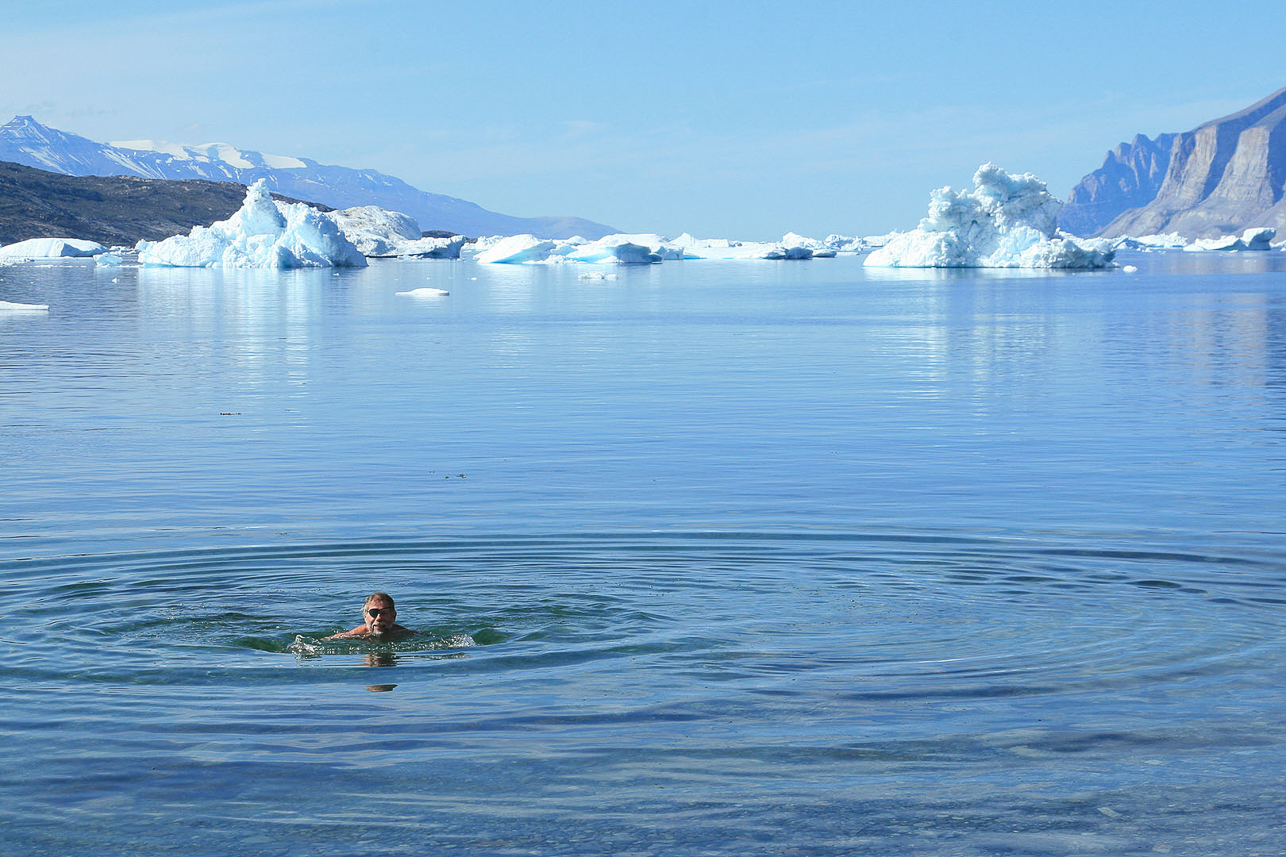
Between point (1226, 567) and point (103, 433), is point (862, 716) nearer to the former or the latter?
point (1226, 567)

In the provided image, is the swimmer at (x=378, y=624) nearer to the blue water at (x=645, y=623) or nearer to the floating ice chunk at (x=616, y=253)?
the blue water at (x=645, y=623)

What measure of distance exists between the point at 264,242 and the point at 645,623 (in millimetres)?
94389

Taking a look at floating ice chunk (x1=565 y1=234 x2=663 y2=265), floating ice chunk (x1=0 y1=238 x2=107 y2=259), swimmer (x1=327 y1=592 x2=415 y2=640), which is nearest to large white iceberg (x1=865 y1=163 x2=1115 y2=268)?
floating ice chunk (x1=565 y1=234 x2=663 y2=265)

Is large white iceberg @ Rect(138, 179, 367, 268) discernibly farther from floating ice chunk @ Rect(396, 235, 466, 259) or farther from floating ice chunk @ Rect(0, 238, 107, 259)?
floating ice chunk @ Rect(0, 238, 107, 259)

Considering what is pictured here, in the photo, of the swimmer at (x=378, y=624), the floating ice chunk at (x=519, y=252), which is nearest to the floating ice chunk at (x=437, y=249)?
the floating ice chunk at (x=519, y=252)

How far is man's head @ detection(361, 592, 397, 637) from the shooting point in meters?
8.04

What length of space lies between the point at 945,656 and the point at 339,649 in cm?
371

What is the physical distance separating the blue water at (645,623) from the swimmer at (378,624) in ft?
0.30

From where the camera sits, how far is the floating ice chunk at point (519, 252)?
440ft

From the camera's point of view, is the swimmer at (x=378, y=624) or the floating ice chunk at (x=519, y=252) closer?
the swimmer at (x=378, y=624)

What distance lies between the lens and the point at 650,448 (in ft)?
55.8

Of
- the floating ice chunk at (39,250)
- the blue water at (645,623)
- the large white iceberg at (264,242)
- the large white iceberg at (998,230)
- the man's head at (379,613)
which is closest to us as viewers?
the blue water at (645,623)

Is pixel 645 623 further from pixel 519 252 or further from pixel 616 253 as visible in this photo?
pixel 519 252

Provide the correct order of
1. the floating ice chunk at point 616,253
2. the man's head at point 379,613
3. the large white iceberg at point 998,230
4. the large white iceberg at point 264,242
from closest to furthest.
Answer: the man's head at point 379,613, the large white iceberg at point 998,230, the large white iceberg at point 264,242, the floating ice chunk at point 616,253
